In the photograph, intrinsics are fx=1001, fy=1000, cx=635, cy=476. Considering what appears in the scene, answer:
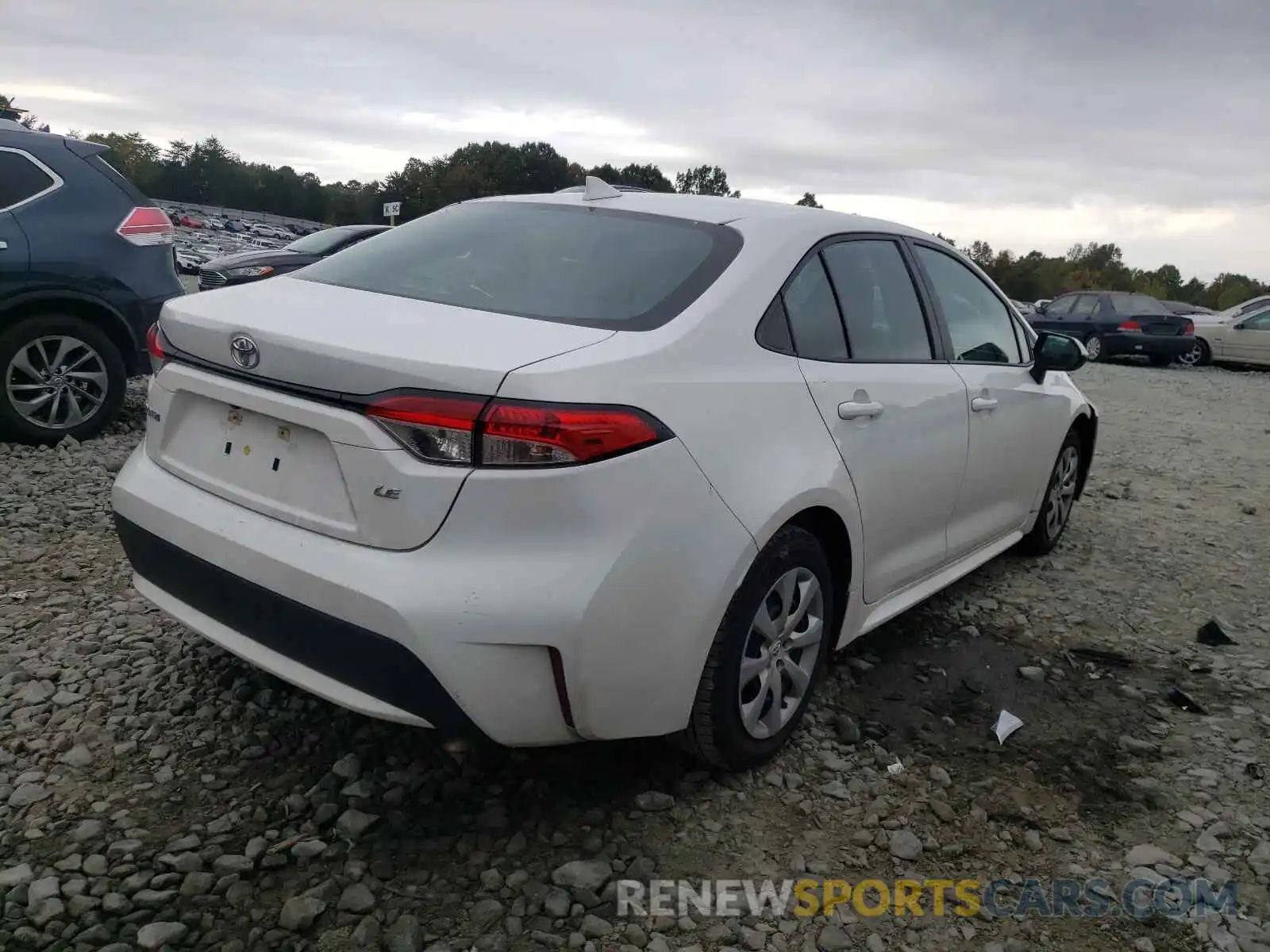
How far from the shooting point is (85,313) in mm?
5824

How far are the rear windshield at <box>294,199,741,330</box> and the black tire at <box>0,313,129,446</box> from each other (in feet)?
11.0

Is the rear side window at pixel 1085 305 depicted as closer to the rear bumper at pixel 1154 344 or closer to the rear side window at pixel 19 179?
the rear bumper at pixel 1154 344

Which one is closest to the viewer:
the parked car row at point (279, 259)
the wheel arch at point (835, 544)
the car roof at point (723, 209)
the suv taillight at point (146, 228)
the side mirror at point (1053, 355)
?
the wheel arch at point (835, 544)

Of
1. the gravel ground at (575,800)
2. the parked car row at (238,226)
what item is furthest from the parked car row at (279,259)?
the parked car row at (238,226)

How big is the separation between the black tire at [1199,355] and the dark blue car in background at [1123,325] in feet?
1.10

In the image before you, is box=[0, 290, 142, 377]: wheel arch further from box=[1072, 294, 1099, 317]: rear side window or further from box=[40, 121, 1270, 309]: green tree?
box=[40, 121, 1270, 309]: green tree

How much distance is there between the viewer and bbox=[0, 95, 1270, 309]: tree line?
76.8m

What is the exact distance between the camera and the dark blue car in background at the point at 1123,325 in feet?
60.1

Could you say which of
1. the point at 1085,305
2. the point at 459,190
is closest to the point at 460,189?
the point at 459,190

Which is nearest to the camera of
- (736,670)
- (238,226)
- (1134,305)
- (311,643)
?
(311,643)

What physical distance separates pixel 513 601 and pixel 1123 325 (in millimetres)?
19168

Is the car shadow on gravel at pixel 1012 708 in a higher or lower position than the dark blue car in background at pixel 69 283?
lower

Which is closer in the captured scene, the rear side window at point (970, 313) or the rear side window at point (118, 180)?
the rear side window at point (970, 313)

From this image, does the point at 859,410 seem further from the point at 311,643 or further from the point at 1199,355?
the point at 1199,355
